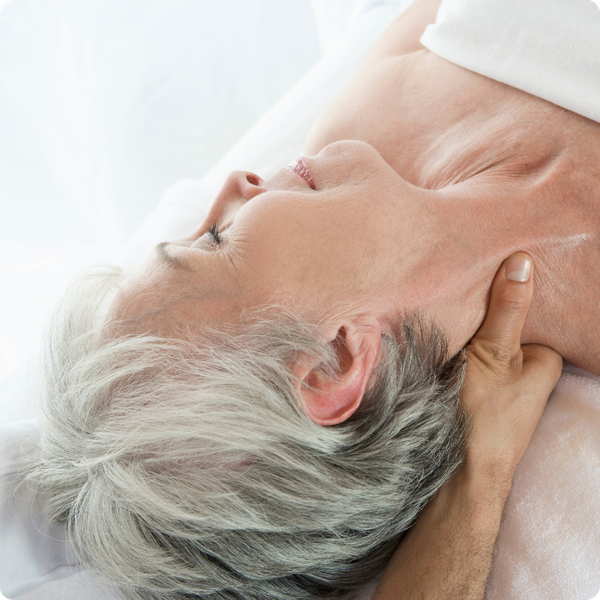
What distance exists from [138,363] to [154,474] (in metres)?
0.17

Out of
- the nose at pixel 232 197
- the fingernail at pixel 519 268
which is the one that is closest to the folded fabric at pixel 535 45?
the fingernail at pixel 519 268

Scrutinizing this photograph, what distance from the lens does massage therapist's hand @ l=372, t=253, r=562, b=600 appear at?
32.8 inches

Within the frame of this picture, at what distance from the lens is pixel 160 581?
781 millimetres

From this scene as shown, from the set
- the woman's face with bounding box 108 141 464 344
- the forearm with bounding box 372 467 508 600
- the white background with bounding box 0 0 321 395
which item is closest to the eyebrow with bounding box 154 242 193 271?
the woman's face with bounding box 108 141 464 344

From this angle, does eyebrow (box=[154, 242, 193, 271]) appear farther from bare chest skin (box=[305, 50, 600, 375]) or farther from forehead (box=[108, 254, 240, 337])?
bare chest skin (box=[305, 50, 600, 375])

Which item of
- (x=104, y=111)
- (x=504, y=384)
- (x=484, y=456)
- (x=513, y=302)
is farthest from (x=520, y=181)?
(x=104, y=111)

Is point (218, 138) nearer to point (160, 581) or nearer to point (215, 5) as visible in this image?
point (215, 5)

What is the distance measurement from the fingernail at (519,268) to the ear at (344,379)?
294 mm

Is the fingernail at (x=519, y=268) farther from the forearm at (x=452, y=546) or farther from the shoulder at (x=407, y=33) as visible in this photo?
the shoulder at (x=407, y=33)

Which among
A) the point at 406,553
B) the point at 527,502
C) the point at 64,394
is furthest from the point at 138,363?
the point at 527,502

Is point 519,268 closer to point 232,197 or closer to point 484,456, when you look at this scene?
point 484,456

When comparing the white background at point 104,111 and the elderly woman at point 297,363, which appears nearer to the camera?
the elderly woman at point 297,363

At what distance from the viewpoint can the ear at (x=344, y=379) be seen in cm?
81

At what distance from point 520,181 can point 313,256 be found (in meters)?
0.47
